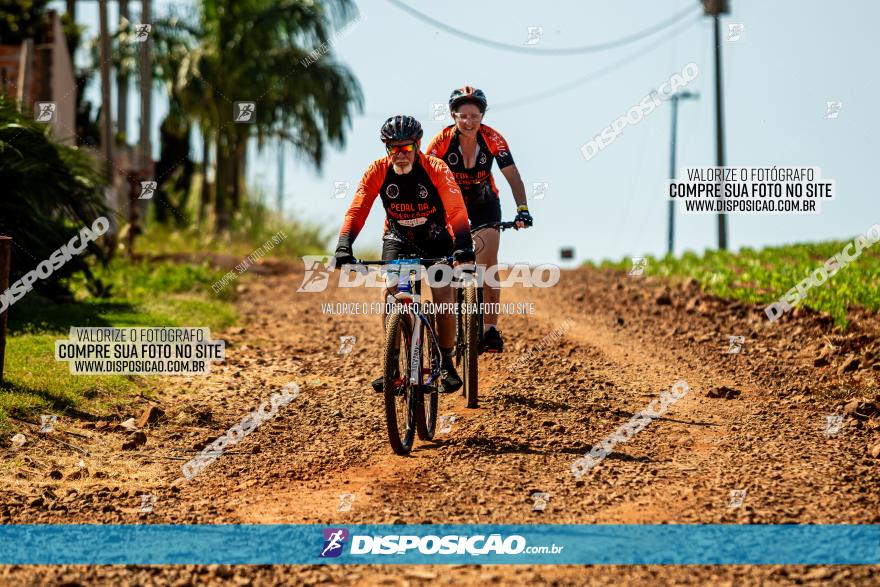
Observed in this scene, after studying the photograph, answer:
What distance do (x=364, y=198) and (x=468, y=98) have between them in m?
1.97

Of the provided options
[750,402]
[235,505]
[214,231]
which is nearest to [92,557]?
[235,505]

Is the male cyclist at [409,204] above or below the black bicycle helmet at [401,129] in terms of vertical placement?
below

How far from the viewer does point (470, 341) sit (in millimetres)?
9141

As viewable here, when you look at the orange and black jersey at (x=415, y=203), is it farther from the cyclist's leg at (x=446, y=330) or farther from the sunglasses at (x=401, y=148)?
the cyclist's leg at (x=446, y=330)

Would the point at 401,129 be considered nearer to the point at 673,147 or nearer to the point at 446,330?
the point at 446,330

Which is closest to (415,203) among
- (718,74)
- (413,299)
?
(413,299)

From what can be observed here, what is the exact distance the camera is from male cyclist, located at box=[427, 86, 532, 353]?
9.82 m

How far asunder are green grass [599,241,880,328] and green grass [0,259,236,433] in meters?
7.25

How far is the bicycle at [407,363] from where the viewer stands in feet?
24.6

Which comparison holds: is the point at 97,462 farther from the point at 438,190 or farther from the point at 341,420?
the point at 438,190

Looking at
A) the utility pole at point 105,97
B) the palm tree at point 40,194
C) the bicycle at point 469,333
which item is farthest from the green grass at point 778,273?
the utility pole at point 105,97

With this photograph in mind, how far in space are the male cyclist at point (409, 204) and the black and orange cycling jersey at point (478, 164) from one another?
1515 mm

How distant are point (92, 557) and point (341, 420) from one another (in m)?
3.65

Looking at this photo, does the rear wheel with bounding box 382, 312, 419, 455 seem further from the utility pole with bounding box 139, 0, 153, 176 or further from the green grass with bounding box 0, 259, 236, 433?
the utility pole with bounding box 139, 0, 153, 176
